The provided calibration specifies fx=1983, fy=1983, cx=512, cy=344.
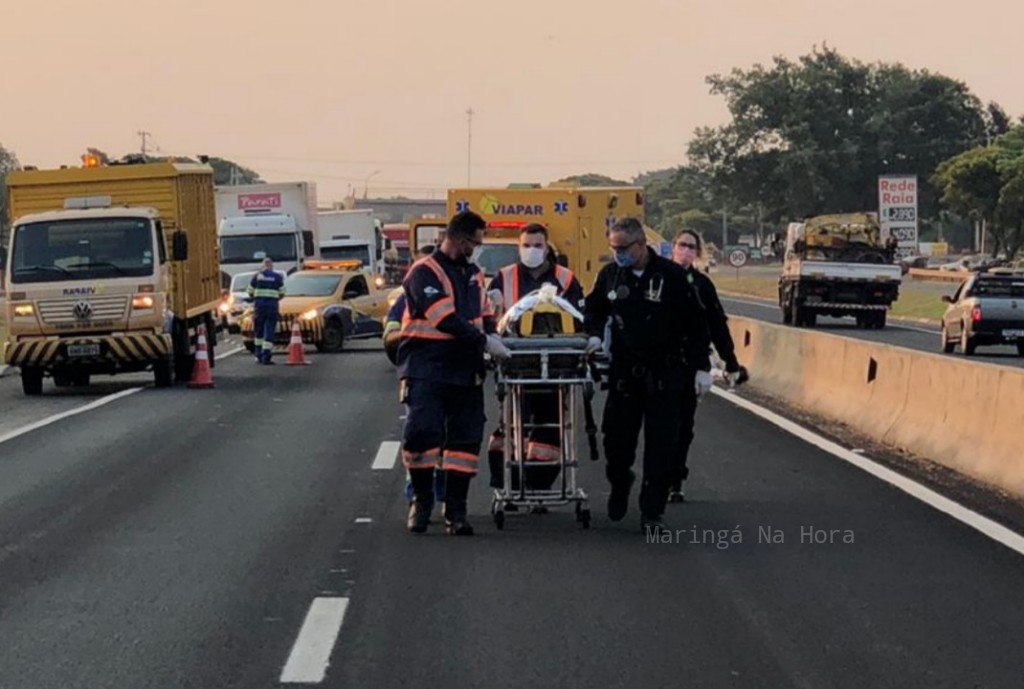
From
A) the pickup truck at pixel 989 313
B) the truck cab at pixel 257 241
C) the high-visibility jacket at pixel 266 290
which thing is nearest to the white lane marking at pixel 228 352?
the high-visibility jacket at pixel 266 290

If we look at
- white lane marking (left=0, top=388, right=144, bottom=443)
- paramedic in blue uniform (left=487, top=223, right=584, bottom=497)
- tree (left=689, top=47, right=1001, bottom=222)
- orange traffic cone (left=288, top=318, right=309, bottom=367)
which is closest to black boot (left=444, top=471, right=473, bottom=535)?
paramedic in blue uniform (left=487, top=223, right=584, bottom=497)

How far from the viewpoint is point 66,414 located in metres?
20.6

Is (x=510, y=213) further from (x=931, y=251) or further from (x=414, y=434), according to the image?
(x=931, y=251)

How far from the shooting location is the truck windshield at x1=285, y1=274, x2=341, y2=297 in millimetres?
34875

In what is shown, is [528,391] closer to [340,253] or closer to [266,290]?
[266,290]

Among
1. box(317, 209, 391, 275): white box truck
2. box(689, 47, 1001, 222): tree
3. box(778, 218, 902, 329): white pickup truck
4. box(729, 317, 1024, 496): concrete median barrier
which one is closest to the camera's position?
box(729, 317, 1024, 496): concrete median barrier

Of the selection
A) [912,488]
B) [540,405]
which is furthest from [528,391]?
[912,488]

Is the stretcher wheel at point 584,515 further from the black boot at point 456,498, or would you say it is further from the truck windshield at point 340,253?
the truck windshield at point 340,253

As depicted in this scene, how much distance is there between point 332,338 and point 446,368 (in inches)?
922

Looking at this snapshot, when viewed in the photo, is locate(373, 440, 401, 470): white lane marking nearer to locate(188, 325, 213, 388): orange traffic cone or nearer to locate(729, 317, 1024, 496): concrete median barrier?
locate(729, 317, 1024, 496): concrete median barrier

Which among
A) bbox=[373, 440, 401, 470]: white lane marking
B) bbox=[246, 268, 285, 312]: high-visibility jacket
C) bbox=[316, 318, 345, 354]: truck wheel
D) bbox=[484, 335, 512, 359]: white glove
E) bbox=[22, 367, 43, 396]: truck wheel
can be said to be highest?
bbox=[484, 335, 512, 359]: white glove

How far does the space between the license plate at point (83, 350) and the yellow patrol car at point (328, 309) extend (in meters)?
8.76

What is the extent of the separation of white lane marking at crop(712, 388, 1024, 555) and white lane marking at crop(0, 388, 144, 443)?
6972 mm

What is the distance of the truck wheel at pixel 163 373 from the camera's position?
81.2ft
